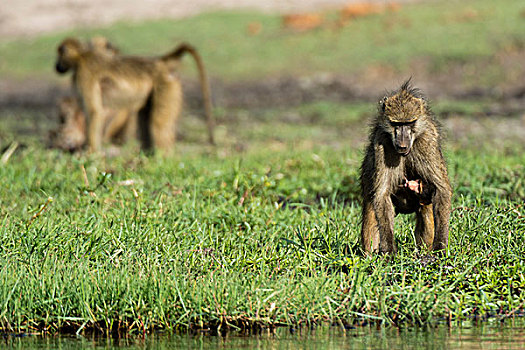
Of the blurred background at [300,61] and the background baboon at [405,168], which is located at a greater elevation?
the blurred background at [300,61]

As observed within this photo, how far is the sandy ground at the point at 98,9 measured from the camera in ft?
94.2

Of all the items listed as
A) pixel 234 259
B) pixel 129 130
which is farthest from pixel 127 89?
pixel 234 259

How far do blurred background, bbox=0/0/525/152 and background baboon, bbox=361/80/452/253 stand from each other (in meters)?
5.10

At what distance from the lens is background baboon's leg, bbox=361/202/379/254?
199 inches

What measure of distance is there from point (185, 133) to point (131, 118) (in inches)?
84.1

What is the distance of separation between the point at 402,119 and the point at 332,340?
1.36 meters

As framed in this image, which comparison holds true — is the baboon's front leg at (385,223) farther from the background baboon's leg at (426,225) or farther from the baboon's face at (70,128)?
the baboon's face at (70,128)

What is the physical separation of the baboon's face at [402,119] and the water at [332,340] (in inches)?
41.1

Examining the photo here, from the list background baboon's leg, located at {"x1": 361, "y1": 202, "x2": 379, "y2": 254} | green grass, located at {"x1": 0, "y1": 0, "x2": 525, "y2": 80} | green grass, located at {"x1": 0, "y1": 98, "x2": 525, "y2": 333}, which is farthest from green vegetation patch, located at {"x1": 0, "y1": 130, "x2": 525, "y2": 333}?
green grass, located at {"x1": 0, "y1": 0, "x2": 525, "y2": 80}

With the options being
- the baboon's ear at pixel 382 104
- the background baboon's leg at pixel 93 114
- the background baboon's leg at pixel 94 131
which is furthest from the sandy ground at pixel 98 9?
the baboon's ear at pixel 382 104

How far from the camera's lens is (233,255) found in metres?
5.05

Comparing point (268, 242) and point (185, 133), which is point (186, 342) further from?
point (185, 133)

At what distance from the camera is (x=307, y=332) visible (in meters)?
4.18

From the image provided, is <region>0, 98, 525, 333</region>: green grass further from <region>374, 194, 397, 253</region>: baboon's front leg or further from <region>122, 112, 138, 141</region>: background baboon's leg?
<region>122, 112, 138, 141</region>: background baboon's leg
